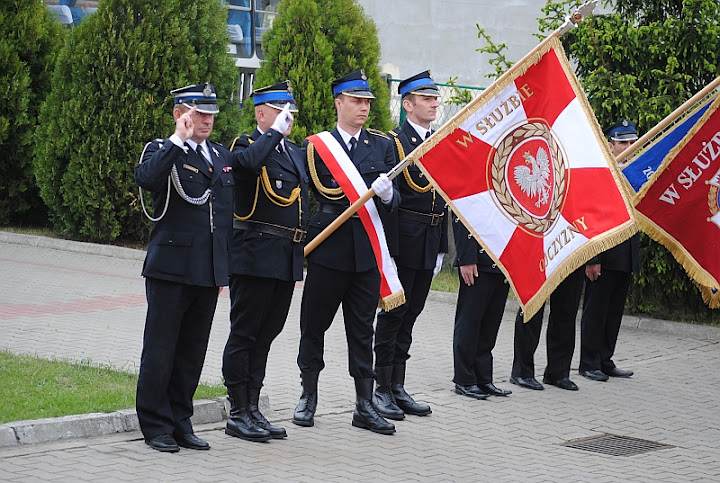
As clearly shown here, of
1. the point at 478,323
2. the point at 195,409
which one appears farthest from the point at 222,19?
the point at 195,409

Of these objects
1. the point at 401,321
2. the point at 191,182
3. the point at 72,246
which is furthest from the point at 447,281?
the point at 191,182

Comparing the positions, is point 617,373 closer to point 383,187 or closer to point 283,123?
point 383,187

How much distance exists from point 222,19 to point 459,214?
29.8 ft

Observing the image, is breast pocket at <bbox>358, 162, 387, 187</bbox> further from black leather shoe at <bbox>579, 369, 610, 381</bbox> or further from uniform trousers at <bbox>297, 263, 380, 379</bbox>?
black leather shoe at <bbox>579, 369, 610, 381</bbox>

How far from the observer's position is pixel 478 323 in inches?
360

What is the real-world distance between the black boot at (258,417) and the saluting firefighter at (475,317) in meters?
2.00

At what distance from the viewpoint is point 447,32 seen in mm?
23344

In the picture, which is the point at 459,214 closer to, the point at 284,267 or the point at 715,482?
the point at 284,267

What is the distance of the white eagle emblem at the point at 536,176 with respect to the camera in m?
7.81

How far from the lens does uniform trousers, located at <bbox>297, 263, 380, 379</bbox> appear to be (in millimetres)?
7883

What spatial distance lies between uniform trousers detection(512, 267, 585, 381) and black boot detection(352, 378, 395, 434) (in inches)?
81.4

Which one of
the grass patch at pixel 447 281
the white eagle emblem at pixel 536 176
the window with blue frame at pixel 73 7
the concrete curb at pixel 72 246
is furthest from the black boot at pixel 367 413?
the window with blue frame at pixel 73 7

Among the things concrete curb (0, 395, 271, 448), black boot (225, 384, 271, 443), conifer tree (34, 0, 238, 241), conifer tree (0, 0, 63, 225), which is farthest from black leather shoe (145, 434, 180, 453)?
conifer tree (0, 0, 63, 225)

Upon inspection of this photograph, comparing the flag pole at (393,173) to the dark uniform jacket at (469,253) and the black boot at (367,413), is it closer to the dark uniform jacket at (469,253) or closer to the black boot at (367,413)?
the black boot at (367,413)
